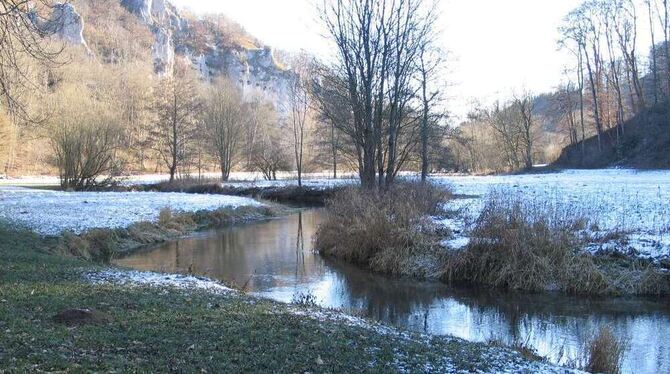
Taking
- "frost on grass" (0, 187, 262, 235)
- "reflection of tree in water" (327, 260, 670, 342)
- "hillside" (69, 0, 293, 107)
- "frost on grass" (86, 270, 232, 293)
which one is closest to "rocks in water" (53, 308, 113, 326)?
"frost on grass" (86, 270, 232, 293)

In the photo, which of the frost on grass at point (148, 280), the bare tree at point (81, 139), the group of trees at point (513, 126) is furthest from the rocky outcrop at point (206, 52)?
the frost on grass at point (148, 280)

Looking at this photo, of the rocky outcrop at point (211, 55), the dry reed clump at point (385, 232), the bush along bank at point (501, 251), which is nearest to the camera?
the bush along bank at point (501, 251)

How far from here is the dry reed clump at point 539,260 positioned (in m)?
13.1

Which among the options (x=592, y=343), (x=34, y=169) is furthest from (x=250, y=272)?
(x=34, y=169)

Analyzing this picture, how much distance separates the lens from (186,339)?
577 cm

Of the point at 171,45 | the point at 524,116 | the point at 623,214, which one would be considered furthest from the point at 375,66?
the point at 171,45

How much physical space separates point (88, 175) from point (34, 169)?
26.5 m

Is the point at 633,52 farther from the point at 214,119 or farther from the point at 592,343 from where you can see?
the point at 592,343

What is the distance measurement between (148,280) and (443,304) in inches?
257

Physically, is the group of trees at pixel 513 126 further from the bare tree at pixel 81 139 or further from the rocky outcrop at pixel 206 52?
the rocky outcrop at pixel 206 52

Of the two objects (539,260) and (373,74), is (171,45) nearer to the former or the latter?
(373,74)

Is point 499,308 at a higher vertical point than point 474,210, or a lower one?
lower

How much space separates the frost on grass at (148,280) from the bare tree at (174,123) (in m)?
39.6

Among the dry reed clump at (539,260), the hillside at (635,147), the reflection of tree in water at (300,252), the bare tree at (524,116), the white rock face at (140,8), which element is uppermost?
the white rock face at (140,8)
